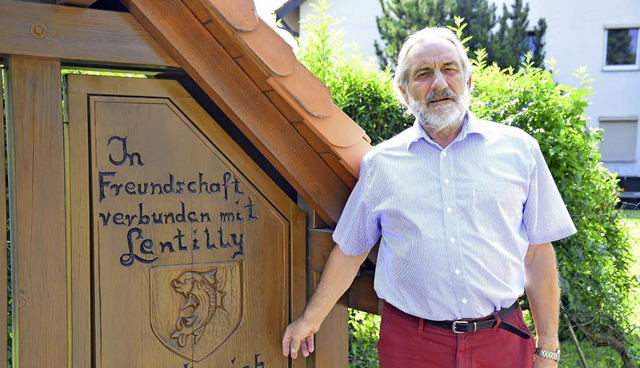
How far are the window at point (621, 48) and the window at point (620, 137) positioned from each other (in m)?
1.58

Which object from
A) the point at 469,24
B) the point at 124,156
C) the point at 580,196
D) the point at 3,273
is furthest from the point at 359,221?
the point at 469,24

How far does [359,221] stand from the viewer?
2.29 m

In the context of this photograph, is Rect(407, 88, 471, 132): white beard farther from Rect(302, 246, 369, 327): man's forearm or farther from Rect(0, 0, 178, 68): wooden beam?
Rect(0, 0, 178, 68): wooden beam

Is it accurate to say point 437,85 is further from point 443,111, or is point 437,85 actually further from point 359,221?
point 359,221

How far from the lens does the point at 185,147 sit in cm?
226

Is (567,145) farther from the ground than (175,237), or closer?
farther from the ground

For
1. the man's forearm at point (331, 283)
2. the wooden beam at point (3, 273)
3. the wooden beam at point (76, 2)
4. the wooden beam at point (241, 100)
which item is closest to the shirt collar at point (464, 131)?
the wooden beam at point (241, 100)

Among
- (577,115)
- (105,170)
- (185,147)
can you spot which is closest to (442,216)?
(185,147)

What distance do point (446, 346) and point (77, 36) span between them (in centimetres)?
154

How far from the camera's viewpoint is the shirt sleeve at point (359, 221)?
2.29 m

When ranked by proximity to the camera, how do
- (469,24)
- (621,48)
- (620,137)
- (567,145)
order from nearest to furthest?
(567,145), (469,24), (621,48), (620,137)

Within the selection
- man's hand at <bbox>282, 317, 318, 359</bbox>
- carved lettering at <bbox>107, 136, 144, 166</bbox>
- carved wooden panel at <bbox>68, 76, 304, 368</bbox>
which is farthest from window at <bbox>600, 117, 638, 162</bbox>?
carved lettering at <bbox>107, 136, 144, 166</bbox>

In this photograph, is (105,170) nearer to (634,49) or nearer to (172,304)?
(172,304)

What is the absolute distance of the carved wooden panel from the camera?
6.99 feet
